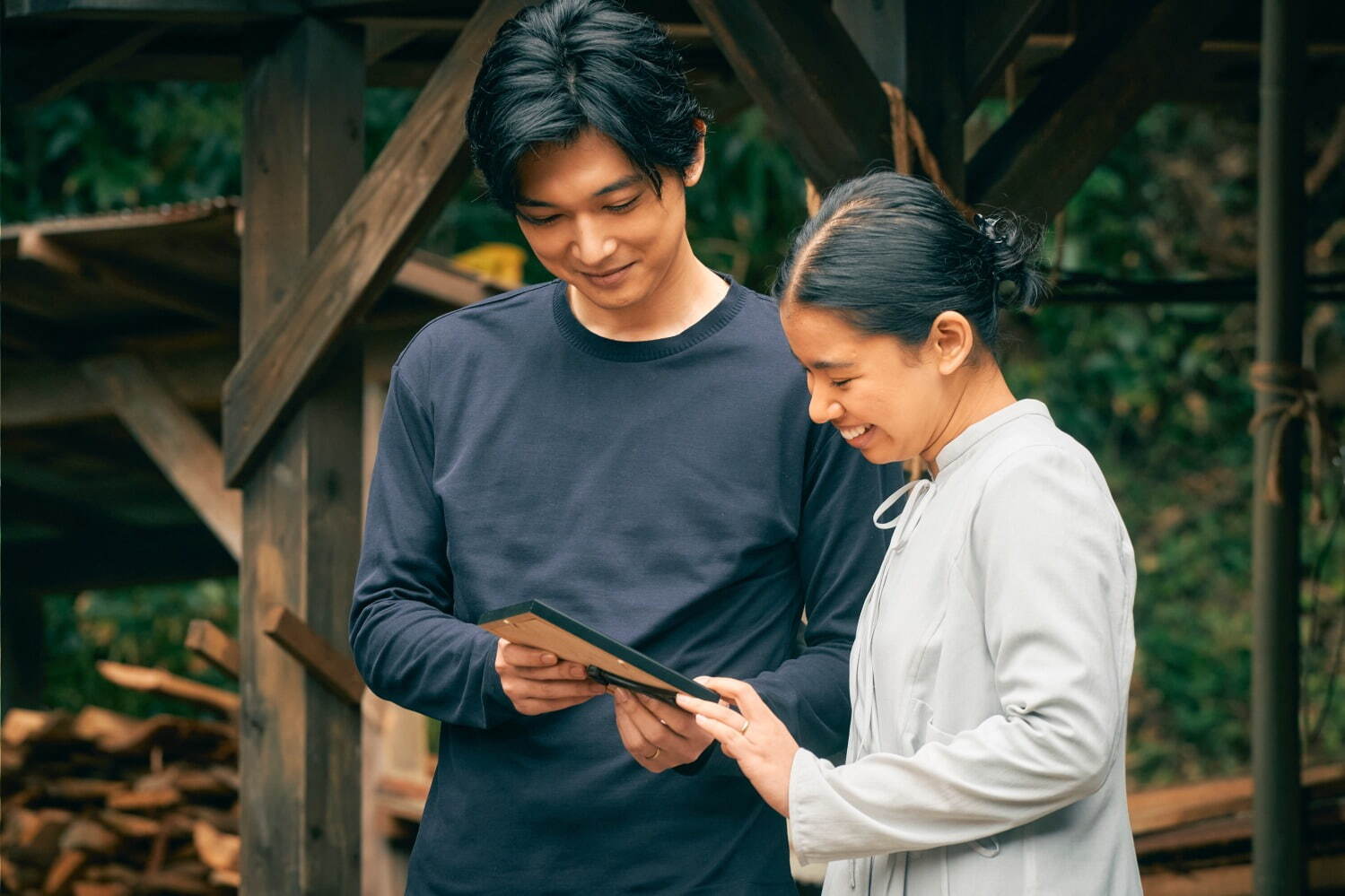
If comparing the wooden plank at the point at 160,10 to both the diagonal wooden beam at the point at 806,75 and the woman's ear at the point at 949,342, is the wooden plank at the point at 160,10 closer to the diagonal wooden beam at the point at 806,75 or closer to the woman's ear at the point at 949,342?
the diagonal wooden beam at the point at 806,75

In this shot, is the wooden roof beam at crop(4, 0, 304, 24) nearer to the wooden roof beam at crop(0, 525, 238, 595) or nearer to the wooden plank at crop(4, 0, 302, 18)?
the wooden plank at crop(4, 0, 302, 18)

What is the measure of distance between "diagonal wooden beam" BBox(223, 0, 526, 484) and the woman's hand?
1.83 metres

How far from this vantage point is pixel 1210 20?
9.70 feet

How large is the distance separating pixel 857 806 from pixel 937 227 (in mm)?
601

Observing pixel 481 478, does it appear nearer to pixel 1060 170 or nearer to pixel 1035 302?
pixel 1035 302

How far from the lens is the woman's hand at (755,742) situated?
1697mm

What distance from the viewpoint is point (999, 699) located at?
1.62 metres

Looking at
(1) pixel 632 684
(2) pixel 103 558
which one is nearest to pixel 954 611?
(1) pixel 632 684

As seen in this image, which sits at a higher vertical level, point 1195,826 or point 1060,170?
point 1060,170

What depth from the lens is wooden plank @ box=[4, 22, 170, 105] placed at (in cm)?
383

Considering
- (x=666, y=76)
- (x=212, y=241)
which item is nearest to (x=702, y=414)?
(x=666, y=76)

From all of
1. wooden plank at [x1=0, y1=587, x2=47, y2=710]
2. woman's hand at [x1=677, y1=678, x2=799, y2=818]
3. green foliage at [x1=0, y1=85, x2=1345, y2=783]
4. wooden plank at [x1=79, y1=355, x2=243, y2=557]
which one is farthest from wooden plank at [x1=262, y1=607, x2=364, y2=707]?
green foliage at [x1=0, y1=85, x2=1345, y2=783]

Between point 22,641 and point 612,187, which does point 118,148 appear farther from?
point 612,187

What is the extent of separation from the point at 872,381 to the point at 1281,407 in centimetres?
247
